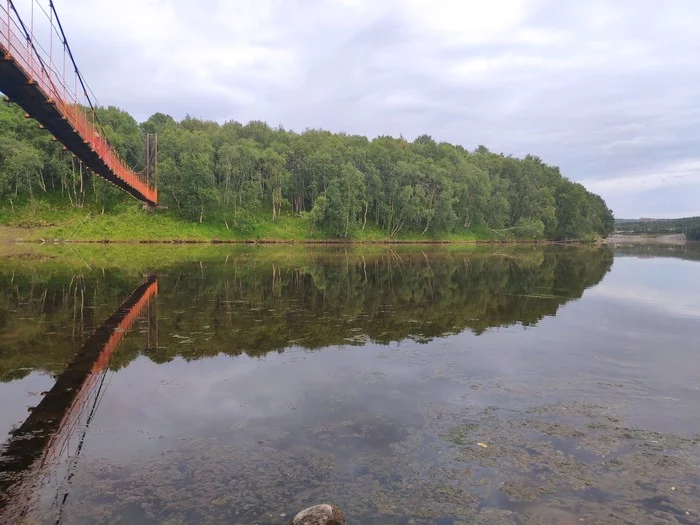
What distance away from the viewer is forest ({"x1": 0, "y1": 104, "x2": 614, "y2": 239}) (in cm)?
7062

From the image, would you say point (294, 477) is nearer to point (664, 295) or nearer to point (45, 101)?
point (45, 101)

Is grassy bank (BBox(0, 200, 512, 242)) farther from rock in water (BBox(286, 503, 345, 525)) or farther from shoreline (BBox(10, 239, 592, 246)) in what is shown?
rock in water (BBox(286, 503, 345, 525))

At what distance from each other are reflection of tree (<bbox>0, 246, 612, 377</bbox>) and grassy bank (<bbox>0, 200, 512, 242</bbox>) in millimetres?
33733

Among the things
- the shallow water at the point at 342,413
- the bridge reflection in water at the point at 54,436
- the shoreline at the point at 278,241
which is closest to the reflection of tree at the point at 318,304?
the shallow water at the point at 342,413

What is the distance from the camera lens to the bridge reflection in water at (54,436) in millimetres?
6129

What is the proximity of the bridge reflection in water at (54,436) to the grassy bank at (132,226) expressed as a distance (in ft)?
179

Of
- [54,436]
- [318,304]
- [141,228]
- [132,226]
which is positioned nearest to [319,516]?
[54,436]

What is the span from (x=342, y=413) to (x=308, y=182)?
8196 cm

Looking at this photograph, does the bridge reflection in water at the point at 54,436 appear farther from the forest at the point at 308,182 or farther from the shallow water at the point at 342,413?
the forest at the point at 308,182

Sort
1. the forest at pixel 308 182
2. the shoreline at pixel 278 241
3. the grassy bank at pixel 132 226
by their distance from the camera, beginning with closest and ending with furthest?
the shoreline at pixel 278 241, the grassy bank at pixel 132 226, the forest at pixel 308 182

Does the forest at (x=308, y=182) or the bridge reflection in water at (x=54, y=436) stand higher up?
the forest at (x=308, y=182)

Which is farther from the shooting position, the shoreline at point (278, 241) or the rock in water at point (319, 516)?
the shoreline at point (278, 241)

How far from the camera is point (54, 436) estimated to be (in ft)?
25.5

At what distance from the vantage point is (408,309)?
2034 centimetres
